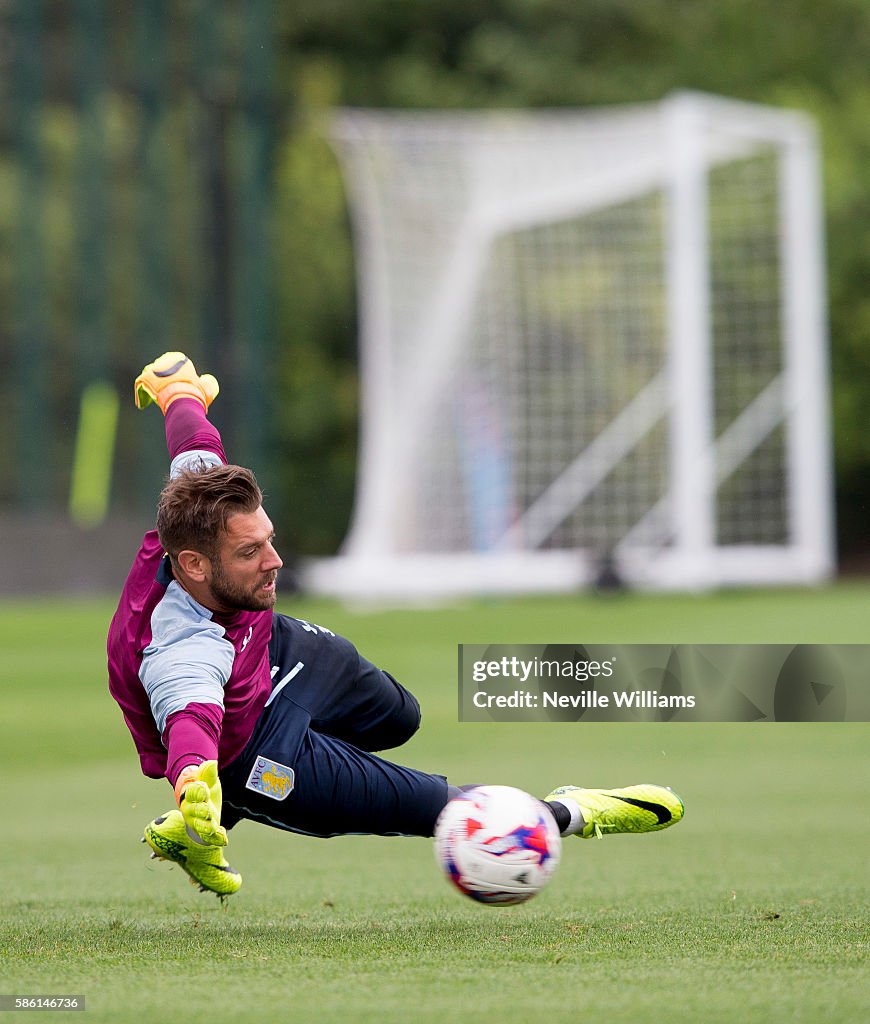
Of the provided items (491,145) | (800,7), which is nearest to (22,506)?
(491,145)

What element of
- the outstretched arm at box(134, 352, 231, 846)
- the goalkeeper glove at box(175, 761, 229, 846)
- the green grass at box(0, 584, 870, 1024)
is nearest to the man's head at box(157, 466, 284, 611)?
the outstretched arm at box(134, 352, 231, 846)

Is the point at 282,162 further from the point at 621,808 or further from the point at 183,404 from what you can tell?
the point at 621,808

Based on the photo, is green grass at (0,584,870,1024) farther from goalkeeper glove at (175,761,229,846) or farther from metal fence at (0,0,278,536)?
metal fence at (0,0,278,536)

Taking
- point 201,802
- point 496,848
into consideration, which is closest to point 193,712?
point 201,802

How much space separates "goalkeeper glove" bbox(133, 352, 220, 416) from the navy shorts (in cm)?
88

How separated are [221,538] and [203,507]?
10 cm

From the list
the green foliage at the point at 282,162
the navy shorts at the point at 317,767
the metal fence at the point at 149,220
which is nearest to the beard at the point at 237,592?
the navy shorts at the point at 317,767

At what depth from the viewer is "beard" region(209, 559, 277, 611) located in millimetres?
4746

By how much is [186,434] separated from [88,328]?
2087 cm

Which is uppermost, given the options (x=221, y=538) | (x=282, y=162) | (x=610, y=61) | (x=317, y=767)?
(x=610, y=61)

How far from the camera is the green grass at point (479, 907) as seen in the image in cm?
406

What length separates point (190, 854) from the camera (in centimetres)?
494

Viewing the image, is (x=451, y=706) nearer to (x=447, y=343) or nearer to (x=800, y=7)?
(x=447, y=343)

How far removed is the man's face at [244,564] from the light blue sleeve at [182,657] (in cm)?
10
